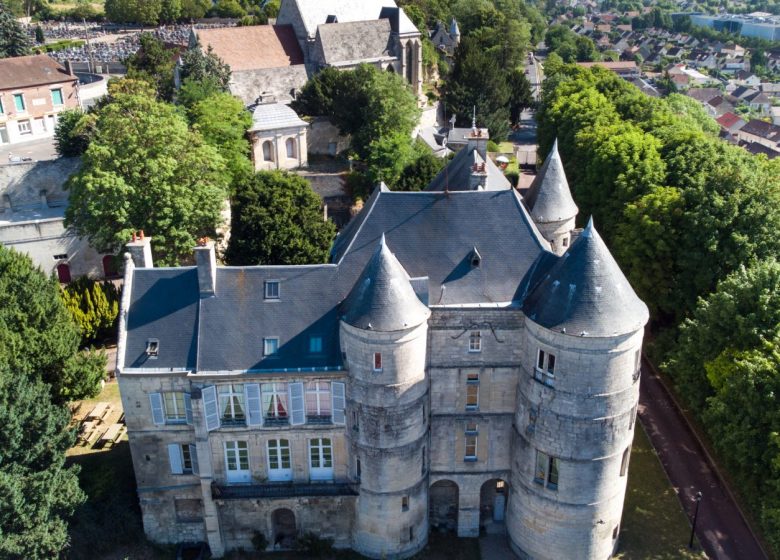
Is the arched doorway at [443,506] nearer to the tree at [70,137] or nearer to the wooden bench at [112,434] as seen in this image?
the wooden bench at [112,434]

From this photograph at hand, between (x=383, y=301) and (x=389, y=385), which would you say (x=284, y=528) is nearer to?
(x=389, y=385)

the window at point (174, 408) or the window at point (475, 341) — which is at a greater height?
the window at point (475, 341)

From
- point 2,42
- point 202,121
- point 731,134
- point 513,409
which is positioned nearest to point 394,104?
point 202,121

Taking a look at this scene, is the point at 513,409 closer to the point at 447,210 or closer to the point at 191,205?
the point at 447,210

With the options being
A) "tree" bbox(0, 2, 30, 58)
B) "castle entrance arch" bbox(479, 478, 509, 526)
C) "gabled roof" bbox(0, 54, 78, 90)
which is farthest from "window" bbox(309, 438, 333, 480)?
"tree" bbox(0, 2, 30, 58)

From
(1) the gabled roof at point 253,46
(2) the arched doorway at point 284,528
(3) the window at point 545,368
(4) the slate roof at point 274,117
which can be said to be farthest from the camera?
(1) the gabled roof at point 253,46

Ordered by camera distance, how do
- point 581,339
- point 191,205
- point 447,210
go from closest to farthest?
point 581,339, point 447,210, point 191,205

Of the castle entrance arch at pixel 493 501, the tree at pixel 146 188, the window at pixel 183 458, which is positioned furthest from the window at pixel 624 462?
the tree at pixel 146 188
